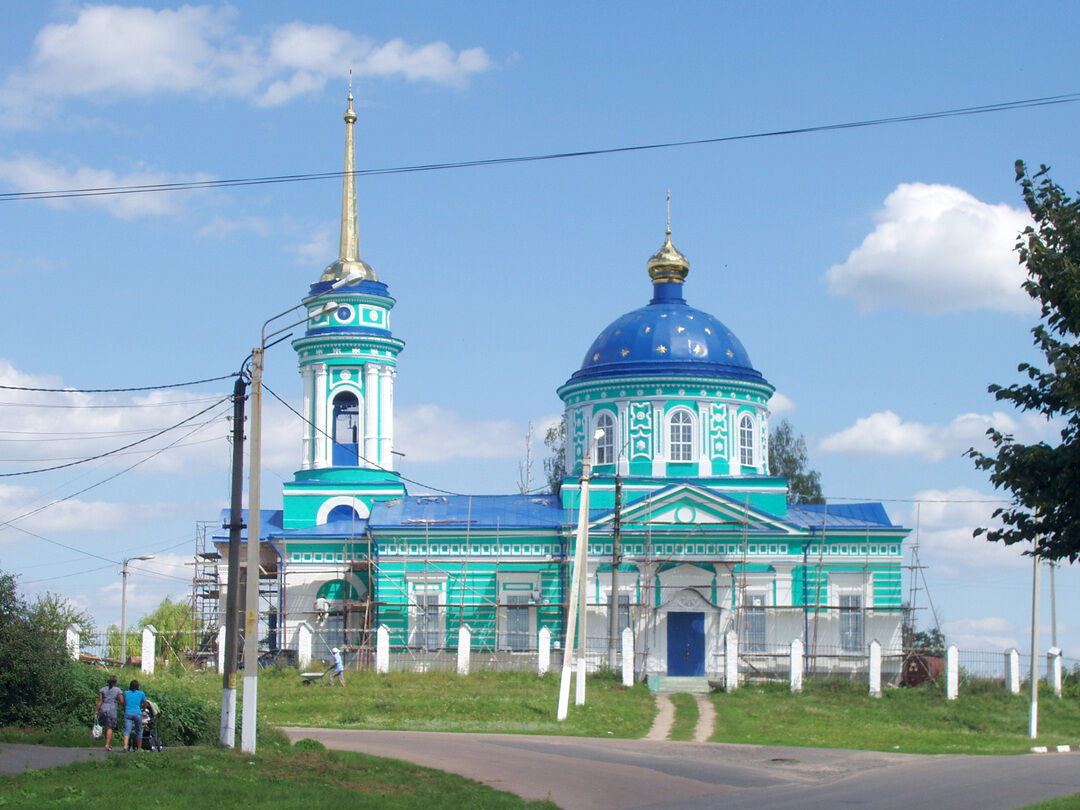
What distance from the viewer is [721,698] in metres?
36.5

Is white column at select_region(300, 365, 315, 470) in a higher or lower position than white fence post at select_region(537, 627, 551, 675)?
higher

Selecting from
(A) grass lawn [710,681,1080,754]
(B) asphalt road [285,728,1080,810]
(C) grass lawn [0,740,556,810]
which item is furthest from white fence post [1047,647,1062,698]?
(C) grass lawn [0,740,556,810]

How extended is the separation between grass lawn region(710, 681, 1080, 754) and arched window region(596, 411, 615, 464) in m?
10.4

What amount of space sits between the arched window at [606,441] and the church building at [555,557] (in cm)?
86

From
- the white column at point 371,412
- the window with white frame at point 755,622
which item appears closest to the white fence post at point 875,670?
the window with white frame at point 755,622

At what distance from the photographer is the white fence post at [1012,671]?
38594 millimetres

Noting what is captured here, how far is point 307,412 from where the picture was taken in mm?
45656

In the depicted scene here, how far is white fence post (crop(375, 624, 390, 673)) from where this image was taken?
127 feet

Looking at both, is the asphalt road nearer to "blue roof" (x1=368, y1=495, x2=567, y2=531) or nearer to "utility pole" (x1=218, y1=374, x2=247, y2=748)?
"utility pole" (x1=218, y1=374, x2=247, y2=748)

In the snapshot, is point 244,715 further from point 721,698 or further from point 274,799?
point 721,698

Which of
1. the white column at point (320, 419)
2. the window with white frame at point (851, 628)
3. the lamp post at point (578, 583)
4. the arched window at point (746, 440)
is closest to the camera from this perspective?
the lamp post at point (578, 583)

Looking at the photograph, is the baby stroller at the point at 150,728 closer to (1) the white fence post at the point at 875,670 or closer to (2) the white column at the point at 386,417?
(1) the white fence post at the point at 875,670

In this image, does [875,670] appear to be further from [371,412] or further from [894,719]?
[371,412]

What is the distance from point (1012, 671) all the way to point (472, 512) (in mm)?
15947
